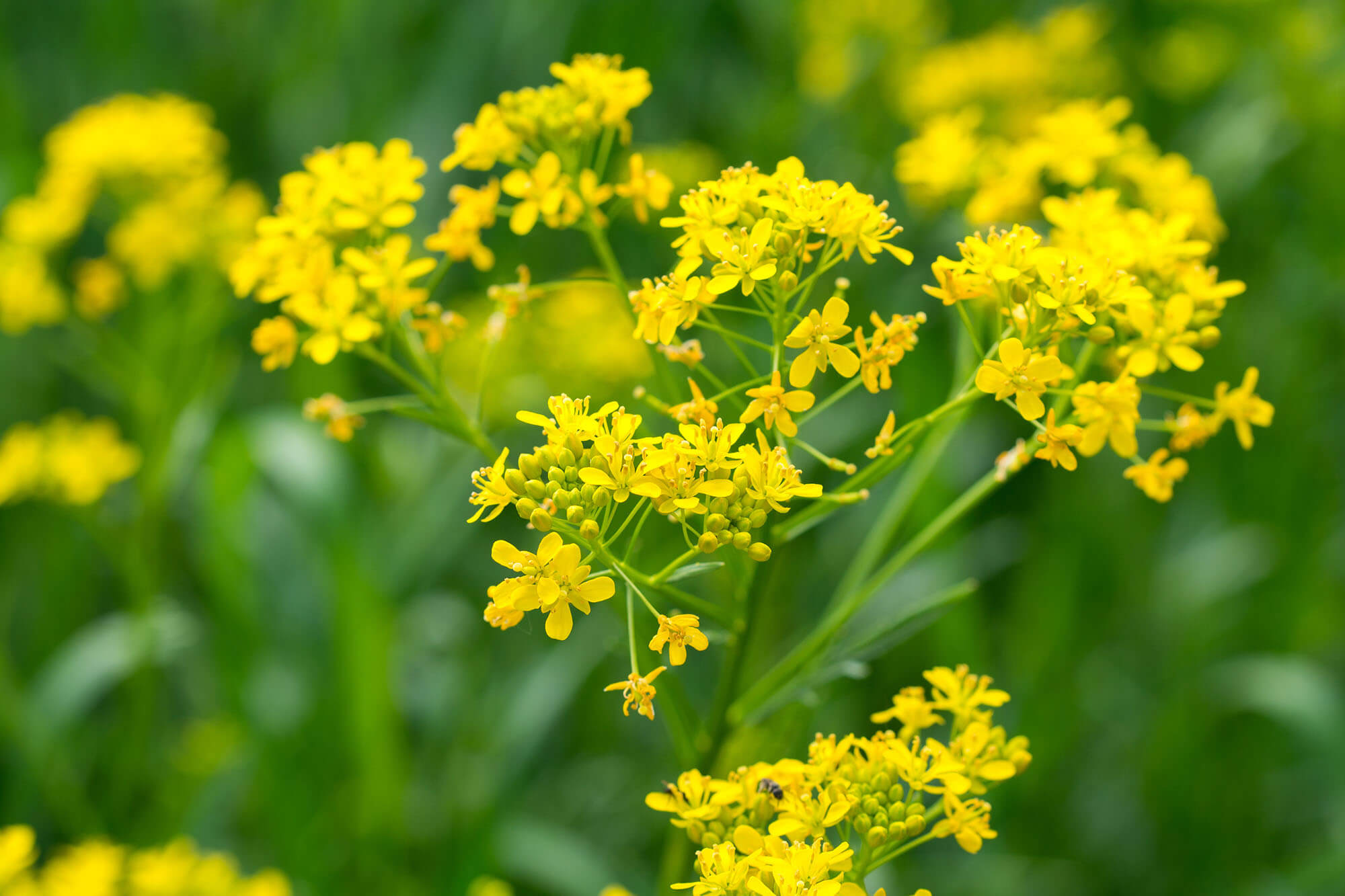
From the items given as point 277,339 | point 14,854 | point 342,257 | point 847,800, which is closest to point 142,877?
point 14,854

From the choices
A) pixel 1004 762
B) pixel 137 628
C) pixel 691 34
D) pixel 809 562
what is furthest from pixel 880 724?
pixel 691 34

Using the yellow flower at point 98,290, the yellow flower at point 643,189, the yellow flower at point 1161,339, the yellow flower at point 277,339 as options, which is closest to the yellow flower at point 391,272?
the yellow flower at point 277,339

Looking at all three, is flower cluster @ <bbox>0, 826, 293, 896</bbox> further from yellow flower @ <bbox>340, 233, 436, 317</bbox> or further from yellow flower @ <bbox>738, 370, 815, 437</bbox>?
yellow flower @ <bbox>738, 370, 815, 437</bbox>

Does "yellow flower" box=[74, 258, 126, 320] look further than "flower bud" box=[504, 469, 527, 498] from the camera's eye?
Yes

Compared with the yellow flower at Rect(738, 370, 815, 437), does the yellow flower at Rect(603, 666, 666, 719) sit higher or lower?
lower

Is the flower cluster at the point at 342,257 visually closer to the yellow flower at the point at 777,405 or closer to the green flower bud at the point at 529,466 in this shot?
the green flower bud at the point at 529,466

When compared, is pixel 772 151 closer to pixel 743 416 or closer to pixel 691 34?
pixel 691 34

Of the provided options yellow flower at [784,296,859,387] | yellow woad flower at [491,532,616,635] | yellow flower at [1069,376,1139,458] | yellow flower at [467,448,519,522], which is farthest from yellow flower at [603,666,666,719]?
yellow flower at [1069,376,1139,458]
